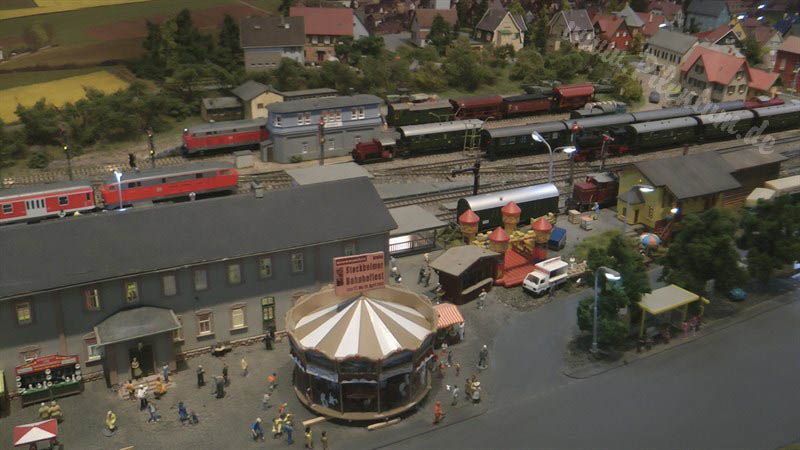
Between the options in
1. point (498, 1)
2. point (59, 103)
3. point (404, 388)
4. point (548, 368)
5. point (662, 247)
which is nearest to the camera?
point (404, 388)

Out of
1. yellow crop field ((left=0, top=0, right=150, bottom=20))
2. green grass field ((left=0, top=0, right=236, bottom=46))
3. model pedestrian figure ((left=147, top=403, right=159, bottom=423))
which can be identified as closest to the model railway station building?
model pedestrian figure ((left=147, top=403, right=159, bottom=423))

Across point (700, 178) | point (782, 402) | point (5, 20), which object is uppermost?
point (5, 20)

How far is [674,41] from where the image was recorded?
97.6m

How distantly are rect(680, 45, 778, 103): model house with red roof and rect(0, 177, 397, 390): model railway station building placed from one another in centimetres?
6006

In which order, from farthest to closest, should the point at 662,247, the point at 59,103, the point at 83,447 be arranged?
the point at 59,103 → the point at 662,247 → the point at 83,447

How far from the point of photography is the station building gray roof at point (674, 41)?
94312 mm

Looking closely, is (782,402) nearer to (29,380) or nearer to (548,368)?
(548,368)

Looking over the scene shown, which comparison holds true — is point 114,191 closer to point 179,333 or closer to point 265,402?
point 179,333

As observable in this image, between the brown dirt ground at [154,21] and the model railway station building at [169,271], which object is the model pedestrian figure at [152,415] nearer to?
the model railway station building at [169,271]

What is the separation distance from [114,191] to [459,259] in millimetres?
26962

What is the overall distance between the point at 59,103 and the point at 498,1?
7739cm

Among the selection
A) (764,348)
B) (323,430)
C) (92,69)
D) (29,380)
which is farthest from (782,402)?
(92,69)

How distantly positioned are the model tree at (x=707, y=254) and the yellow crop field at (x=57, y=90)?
64.5 metres

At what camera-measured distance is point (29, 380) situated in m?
33.2
